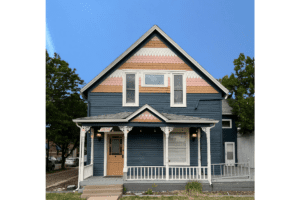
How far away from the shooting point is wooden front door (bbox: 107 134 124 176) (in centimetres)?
1080

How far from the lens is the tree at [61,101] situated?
15.6m

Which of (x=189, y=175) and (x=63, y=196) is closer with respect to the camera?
(x=63, y=196)

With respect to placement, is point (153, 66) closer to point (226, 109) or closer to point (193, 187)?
point (193, 187)

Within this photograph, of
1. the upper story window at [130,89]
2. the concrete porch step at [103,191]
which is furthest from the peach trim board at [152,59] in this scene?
the concrete porch step at [103,191]

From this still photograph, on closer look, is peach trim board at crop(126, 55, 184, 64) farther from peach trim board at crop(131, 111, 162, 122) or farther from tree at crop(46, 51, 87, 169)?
tree at crop(46, 51, 87, 169)

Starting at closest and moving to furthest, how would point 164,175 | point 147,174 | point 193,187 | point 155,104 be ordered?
point 193,187
point 164,175
point 147,174
point 155,104

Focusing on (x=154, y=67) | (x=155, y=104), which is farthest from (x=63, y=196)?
(x=154, y=67)

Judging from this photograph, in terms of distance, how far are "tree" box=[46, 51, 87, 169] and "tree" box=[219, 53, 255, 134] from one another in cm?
1163

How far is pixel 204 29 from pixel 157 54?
8.88 ft

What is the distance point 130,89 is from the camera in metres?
11.1

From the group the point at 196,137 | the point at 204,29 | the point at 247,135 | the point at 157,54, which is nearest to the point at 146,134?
the point at 196,137

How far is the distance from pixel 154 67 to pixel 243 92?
8.05m

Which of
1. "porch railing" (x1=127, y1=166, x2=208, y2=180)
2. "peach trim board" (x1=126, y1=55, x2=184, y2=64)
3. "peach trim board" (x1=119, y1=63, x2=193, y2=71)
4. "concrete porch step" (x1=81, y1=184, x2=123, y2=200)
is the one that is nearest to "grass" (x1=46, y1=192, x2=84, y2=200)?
"concrete porch step" (x1=81, y1=184, x2=123, y2=200)

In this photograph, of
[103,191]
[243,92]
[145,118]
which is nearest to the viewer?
[103,191]
